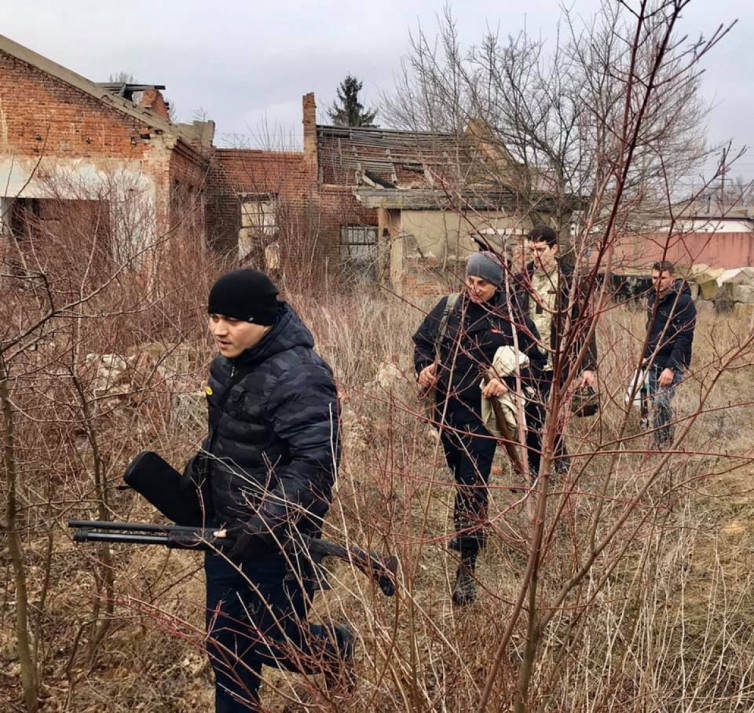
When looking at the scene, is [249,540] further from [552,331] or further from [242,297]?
[552,331]

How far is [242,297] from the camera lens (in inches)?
87.4

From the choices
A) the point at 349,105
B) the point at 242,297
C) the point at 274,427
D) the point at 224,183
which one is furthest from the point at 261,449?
the point at 349,105

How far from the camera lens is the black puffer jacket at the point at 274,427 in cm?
A: 216

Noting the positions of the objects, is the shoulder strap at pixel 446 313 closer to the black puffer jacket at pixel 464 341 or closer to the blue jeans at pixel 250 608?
the black puffer jacket at pixel 464 341

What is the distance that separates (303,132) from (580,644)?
1596cm

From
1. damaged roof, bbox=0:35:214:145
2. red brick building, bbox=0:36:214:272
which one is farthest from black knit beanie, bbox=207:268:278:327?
damaged roof, bbox=0:35:214:145

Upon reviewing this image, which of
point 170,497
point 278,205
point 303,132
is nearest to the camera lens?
point 170,497

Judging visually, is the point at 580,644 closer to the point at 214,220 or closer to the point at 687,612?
the point at 687,612

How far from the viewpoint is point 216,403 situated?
7.77ft

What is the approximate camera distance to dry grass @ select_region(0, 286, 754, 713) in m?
1.71

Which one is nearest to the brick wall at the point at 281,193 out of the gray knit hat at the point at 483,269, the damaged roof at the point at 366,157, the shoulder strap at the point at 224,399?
the damaged roof at the point at 366,157

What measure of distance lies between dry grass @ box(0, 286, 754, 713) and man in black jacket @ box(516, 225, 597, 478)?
14cm

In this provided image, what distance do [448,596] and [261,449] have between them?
77cm

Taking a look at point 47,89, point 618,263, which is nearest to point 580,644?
point 618,263
